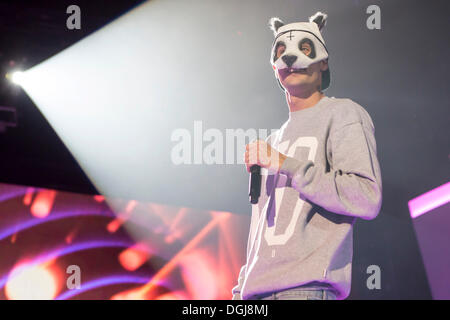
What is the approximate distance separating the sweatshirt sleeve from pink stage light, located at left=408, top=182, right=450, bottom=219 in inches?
45.6

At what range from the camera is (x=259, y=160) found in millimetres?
1378

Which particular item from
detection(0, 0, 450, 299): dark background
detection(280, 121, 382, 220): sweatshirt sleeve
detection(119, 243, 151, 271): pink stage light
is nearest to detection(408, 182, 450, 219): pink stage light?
detection(0, 0, 450, 299): dark background

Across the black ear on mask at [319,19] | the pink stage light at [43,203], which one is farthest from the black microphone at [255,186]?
the pink stage light at [43,203]

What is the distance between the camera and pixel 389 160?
2.40 m

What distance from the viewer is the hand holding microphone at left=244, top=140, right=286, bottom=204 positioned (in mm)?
1358

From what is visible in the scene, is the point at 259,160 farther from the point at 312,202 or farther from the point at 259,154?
the point at 312,202

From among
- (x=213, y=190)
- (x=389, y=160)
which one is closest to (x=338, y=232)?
(x=389, y=160)

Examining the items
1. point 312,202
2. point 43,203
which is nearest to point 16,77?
point 43,203

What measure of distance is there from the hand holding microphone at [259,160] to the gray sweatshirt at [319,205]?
3cm

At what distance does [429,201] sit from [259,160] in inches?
53.2

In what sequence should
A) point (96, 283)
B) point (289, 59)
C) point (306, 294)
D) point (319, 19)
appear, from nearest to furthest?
1. point (306, 294)
2. point (289, 59)
3. point (319, 19)
4. point (96, 283)

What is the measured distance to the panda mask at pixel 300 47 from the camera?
1.59 meters

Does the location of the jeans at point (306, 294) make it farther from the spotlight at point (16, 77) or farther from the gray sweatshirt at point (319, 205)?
the spotlight at point (16, 77)

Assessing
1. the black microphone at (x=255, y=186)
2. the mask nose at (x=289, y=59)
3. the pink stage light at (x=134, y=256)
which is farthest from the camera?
the pink stage light at (x=134, y=256)
